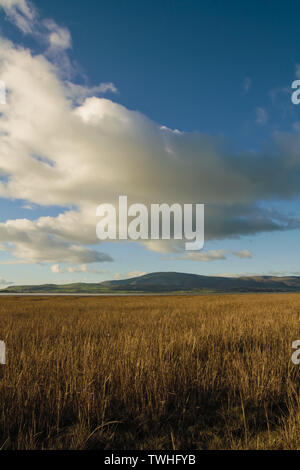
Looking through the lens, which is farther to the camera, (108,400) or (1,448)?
(108,400)

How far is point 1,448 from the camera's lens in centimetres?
330

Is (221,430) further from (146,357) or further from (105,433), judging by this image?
(146,357)

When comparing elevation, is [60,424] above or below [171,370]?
below

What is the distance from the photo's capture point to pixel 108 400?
4434 millimetres

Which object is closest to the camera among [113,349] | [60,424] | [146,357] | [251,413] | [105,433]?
[105,433]

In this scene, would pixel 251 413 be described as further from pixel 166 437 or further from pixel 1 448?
pixel 1 448

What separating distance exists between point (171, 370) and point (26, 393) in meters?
2.56

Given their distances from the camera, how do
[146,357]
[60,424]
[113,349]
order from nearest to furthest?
[60,424] < [146,357] < [113,349]
